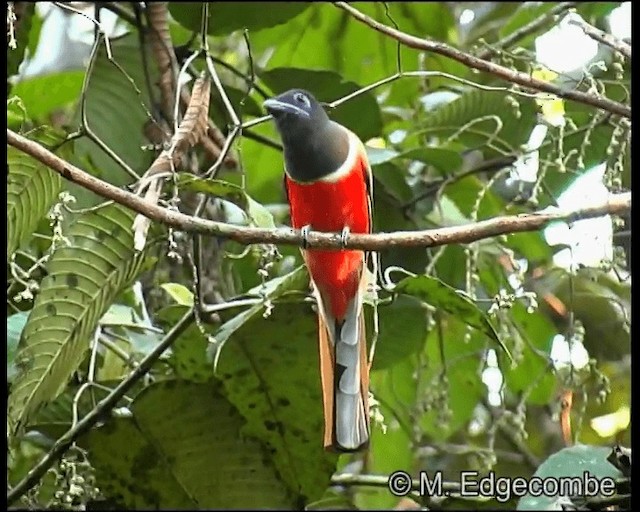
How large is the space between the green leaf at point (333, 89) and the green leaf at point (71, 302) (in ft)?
0.99

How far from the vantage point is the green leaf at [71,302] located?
111 cm

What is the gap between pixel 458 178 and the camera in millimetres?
1484

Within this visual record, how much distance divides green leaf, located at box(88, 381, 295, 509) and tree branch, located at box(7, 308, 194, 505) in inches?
1.4

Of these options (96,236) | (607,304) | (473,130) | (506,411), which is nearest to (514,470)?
(506,411)

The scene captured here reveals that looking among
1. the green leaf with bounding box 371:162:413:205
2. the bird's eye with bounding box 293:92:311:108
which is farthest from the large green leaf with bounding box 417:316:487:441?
the bird's eye with bounding box 293:92:311:108

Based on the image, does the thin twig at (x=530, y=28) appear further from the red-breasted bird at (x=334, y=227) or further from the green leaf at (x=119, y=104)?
the green leaf at (x=119, y=104)

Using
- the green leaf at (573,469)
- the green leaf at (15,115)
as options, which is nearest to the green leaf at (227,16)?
the green leaf at (15,115)

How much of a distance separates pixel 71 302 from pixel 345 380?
32 centimetres

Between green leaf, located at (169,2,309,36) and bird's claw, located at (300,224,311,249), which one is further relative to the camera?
green leaf, located at (169,2,309,36)

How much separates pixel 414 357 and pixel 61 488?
1.52 feet

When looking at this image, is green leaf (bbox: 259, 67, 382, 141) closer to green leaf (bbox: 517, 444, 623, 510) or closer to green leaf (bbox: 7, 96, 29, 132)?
green leaf (bbox: 7, 96, 29, 132)

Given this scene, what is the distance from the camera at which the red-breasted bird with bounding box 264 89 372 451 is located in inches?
39.6

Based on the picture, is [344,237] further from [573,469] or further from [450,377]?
[450,377]

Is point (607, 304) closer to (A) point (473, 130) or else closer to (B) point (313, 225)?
(A) point (473, 130)
